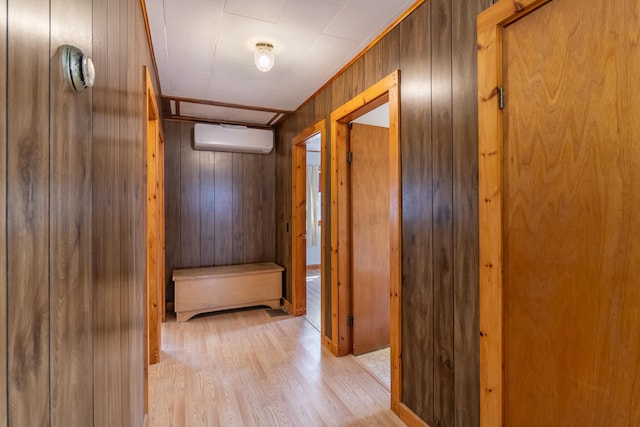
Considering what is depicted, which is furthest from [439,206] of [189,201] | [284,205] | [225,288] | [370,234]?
[189,201]

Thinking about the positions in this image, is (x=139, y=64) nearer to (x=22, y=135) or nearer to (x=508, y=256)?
(x=22, y=135)

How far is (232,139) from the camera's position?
3920mm

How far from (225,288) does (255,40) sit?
2.64 metres

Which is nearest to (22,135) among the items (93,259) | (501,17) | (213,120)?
(93,259)

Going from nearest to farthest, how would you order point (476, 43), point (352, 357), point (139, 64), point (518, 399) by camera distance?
point (518, 399)
point (476, 43)
point (139, 64)
point (352, 357)

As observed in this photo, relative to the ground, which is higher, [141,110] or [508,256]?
[141,110]

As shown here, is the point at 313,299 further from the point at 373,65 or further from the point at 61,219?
the point at 61,219

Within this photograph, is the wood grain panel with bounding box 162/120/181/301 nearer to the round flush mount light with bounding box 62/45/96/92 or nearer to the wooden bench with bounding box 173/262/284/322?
the wooden bench with bounding box 173/262/284/322

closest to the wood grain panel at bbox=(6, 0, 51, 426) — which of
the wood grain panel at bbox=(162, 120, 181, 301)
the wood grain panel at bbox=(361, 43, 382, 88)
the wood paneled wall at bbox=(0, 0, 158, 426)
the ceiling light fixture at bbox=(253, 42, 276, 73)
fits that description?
the wood paneled wall at bbox=(0, 0, 158, 426)

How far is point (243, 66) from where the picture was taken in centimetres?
249

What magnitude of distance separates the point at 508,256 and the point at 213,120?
375cm

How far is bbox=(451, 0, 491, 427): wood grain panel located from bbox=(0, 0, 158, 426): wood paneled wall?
1.44m

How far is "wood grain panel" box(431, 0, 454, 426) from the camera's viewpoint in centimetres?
156

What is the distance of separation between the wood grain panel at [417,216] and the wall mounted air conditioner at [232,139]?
251 cm
